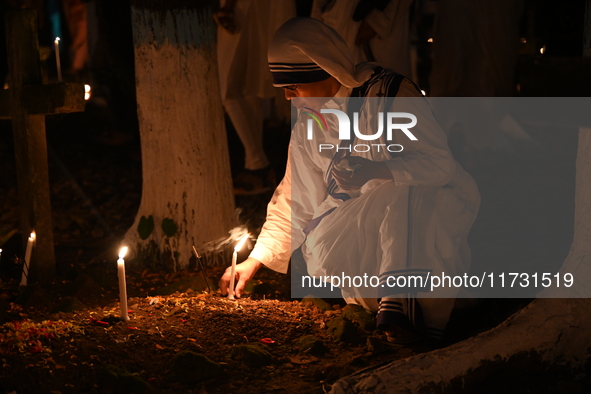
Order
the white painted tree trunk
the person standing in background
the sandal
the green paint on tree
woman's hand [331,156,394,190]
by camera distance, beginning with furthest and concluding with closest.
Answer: the person standing in background < the green paint on tree < the sandal < woman's hand [331,156,394,190] < the white painted tree trunk

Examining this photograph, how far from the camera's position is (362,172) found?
11.5 ft

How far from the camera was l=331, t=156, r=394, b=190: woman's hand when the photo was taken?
3.50m

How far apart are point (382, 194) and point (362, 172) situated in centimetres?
26

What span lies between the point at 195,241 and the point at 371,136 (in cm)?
187

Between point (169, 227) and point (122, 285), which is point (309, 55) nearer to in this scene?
point (122, 285)

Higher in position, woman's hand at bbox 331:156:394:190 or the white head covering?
the white head covering

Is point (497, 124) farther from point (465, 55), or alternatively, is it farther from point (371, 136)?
point (371, 136)

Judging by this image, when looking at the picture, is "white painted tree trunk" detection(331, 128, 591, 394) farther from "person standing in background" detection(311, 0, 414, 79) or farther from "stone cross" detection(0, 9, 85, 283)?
"person standing in background" detection(311, 0, 414, 79)

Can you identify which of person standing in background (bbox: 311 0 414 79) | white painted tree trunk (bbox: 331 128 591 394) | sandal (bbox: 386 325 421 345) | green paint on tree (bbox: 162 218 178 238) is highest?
person standing in background (bbox: 311 0 414 79)

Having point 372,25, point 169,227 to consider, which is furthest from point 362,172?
point 372,25

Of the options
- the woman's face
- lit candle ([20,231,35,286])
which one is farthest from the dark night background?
the woman's face

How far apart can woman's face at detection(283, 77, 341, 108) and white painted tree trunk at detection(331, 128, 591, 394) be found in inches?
48.6

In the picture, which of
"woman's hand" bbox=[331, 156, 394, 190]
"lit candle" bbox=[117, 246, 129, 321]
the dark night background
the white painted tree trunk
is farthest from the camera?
the dark night background

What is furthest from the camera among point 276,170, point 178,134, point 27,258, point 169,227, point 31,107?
point 276,170
